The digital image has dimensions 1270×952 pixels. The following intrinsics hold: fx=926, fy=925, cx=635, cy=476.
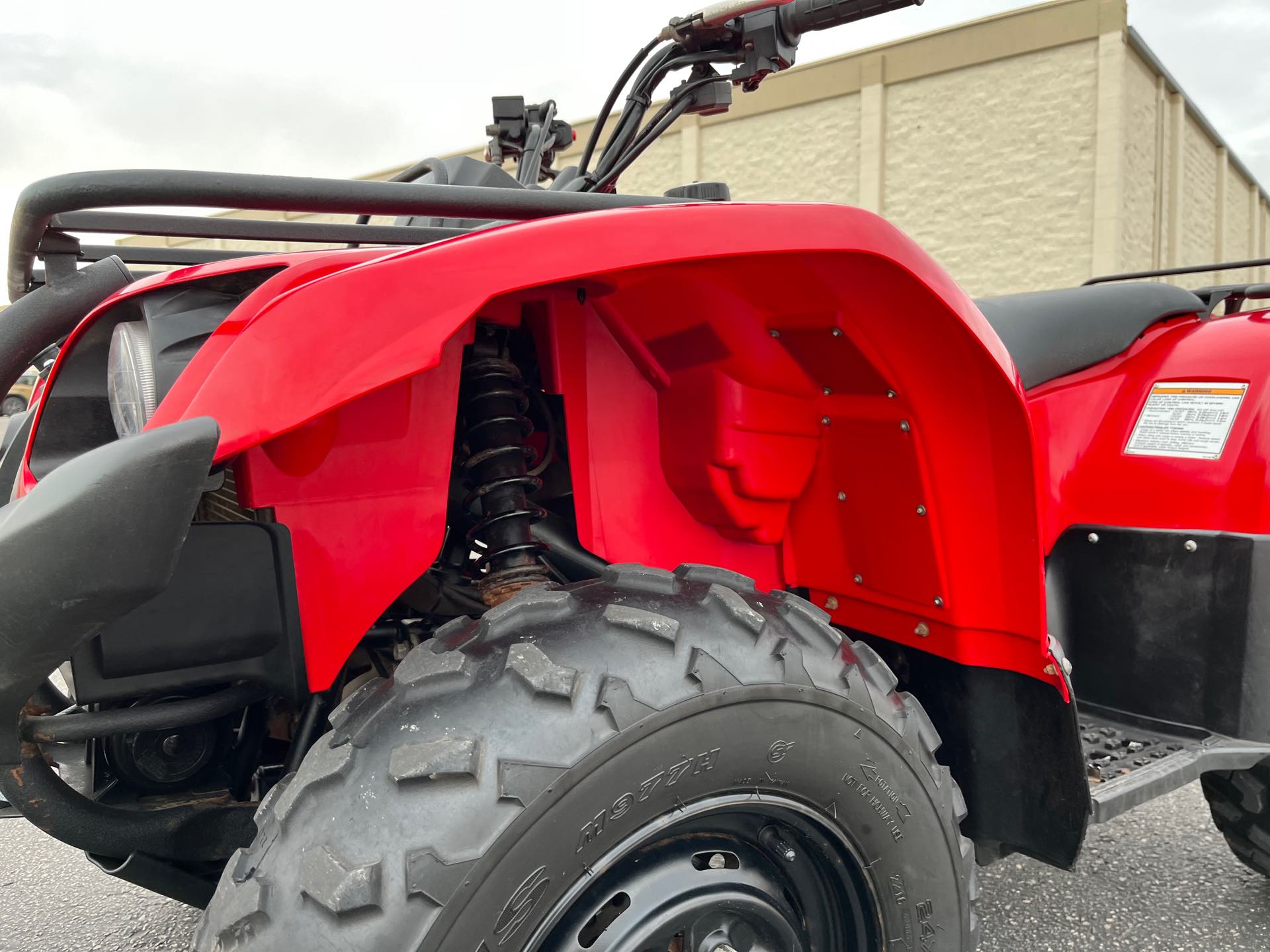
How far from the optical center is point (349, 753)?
967mm

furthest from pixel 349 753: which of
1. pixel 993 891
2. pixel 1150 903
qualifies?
pixel 1150 903

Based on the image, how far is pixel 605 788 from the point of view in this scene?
97 centimetres

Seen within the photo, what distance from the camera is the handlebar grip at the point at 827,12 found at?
59.6 inches

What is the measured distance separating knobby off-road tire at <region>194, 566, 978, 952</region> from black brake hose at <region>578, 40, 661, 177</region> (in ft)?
3.59

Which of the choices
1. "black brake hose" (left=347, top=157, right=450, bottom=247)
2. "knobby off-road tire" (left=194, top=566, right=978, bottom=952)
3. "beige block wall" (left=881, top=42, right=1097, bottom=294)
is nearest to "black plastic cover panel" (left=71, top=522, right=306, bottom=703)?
"knobby off-road tire" (left=194, top=566, right=978, bottom=952)

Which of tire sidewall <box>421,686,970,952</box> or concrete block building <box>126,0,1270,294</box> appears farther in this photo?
concrete block building <box>126,0,1270,294</box>

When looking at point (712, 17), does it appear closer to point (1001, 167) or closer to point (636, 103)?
point (636, 103)

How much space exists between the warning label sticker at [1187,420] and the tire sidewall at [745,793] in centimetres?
102

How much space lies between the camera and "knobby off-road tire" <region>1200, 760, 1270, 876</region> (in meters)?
2.09

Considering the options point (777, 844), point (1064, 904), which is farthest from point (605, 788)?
point (1064, 904)

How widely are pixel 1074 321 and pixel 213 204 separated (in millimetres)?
1650

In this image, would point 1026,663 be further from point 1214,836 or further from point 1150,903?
point 1214,836

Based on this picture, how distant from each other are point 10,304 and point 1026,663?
64.5 inches

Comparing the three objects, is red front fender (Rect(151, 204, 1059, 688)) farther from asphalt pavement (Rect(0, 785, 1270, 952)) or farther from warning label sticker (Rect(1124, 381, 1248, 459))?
asphalt pavement (Rect(0, 785, 1270, 952))
